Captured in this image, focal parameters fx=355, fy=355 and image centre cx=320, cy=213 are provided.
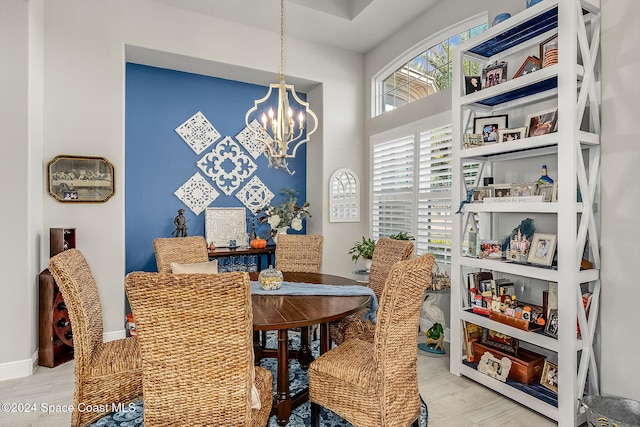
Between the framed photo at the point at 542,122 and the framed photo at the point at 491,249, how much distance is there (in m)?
0.82

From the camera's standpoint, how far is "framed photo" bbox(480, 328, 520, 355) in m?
2.63

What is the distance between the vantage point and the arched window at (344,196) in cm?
472

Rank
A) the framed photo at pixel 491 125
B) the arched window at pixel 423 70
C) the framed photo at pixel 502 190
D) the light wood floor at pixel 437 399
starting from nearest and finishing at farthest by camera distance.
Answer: the light wood floor at pixel 437 399, the framed photo at pixel 502 190, the framed photo at pixel 491 125, the arched window at pixel 423 70

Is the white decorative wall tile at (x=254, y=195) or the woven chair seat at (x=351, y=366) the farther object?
the white decorative wall tile at (x=254, y=195)

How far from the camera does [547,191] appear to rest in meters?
2.33

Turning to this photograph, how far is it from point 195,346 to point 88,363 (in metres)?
0.87

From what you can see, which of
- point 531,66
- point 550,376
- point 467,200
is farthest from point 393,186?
point 550,376

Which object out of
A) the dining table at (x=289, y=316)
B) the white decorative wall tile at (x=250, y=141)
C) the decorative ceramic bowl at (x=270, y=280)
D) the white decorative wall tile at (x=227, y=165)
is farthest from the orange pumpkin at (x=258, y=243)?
the dining table at (x=289, y=316)

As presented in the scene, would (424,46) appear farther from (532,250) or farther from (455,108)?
(532,250)

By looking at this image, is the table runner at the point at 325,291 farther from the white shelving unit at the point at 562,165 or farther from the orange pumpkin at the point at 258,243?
the orange pumpkin at the point at 258,243

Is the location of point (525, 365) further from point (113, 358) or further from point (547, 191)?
point (113, 358)

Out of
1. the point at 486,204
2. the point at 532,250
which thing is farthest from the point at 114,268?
the point at 532,250

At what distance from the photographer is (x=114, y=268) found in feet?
11.5

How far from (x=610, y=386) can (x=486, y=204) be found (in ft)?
4.42
